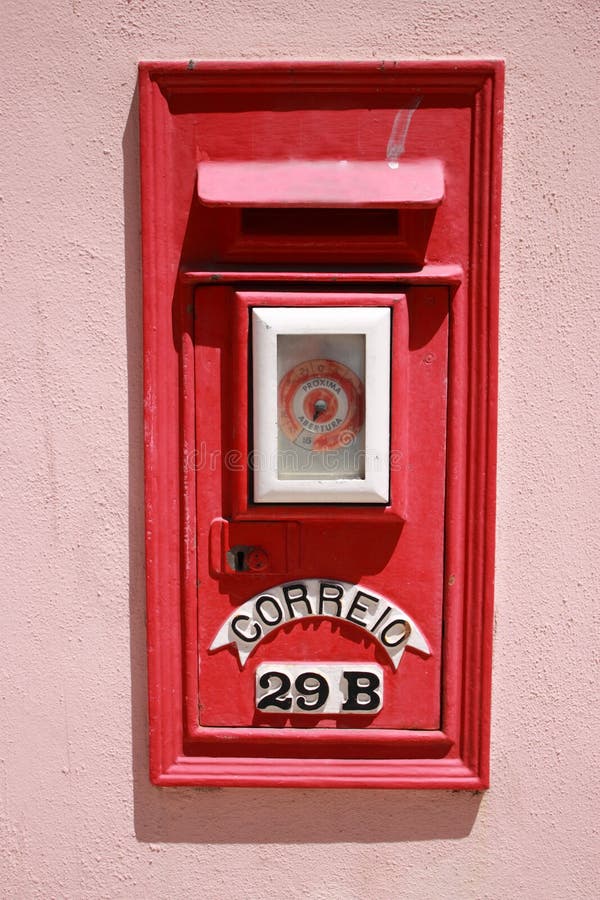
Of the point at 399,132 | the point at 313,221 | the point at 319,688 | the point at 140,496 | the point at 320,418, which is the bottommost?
the point at 319,688

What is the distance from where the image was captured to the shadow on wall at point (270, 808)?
1457mm

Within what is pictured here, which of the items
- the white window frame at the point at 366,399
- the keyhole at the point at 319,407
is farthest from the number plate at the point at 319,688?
the keyhole at the point at 319,407

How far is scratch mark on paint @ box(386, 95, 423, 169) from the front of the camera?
1.28 m

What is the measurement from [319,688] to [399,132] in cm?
111

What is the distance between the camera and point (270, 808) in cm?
146

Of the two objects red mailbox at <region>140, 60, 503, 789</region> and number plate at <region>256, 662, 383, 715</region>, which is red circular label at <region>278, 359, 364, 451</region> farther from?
number plate at <region>256, 662, 383, 715</region>

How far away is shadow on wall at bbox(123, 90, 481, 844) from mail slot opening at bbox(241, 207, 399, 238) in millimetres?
607

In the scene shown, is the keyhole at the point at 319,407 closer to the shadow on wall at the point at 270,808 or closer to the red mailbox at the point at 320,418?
the red mailbox at the point at 320,418

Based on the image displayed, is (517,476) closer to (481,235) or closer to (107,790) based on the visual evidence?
(481,235)

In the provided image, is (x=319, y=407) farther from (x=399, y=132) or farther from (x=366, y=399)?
(x=399, y=132)

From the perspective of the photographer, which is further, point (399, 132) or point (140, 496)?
point (140, 496)

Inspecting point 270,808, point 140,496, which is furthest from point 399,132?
point 270,808

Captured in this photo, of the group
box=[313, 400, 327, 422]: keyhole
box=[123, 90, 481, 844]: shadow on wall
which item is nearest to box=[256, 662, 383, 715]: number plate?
box=[123, 90, 481, 844]: shadow on wall

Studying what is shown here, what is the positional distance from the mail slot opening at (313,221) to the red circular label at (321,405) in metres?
0.26
